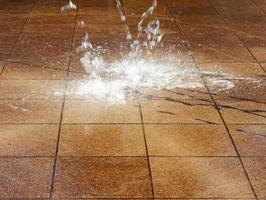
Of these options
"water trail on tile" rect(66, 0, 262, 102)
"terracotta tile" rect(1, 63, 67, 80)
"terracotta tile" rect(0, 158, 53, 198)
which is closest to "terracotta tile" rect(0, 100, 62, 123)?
"water trail on tile" rect(66, 0, 262, 102)

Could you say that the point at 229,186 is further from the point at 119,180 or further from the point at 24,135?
the point at 24,135

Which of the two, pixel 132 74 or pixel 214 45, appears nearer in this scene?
pixel 132 74

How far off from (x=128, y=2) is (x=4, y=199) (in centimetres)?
753

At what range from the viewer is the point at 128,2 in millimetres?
11117

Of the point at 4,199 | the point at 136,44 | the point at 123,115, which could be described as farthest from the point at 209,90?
the point at 4,199

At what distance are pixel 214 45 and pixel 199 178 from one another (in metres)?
4.17

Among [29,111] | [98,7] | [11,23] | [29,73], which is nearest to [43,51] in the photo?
[29,73]

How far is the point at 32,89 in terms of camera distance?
657 centimetres

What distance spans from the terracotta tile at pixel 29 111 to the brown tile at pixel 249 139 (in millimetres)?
2086

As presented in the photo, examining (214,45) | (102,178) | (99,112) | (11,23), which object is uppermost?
(102,178)

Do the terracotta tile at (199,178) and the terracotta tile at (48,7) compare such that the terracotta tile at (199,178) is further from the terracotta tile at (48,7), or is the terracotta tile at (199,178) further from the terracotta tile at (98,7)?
the terracotta tile at (48,7)

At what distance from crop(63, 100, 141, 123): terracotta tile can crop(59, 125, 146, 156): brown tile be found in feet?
0.52

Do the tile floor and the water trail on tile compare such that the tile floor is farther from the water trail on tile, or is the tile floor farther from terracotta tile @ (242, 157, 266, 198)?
the water trail on tile

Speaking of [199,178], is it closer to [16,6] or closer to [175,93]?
[175,93]
